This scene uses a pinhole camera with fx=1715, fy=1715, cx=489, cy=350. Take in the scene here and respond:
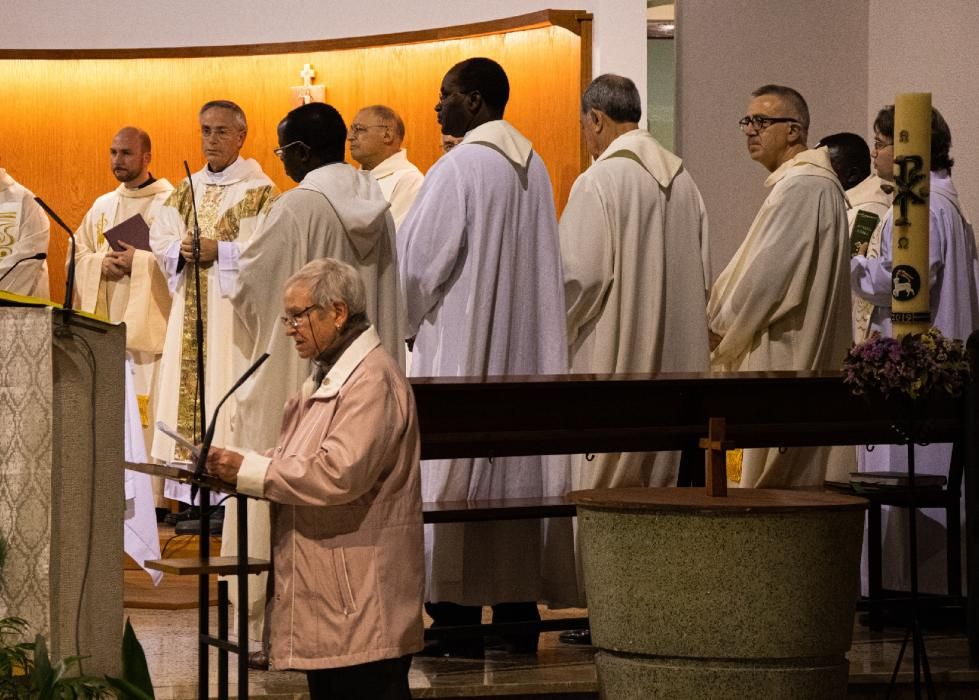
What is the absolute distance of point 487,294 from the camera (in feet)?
20.9

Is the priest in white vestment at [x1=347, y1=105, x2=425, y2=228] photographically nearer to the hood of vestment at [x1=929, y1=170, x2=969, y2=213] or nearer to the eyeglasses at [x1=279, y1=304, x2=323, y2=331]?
the hood of vestment at [x1=929, y1=170, x2=969, y2=213]

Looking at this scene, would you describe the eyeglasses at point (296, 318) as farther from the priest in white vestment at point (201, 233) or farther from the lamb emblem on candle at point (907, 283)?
the priest in white vestment at point (201, 233)

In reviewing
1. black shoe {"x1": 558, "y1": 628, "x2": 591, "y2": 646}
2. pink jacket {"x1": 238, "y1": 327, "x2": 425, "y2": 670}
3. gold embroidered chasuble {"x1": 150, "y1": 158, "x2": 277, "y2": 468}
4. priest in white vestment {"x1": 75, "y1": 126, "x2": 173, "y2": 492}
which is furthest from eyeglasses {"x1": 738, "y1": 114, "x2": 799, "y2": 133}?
priest in white vestment {"x1": 75, "y1": 126, "x2": 173, "y2": 492}

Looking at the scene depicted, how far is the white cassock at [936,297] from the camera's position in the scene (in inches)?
280

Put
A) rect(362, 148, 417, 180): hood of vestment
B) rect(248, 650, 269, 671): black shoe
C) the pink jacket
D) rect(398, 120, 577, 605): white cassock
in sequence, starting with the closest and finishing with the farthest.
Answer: the pink jacket → rect(248, 650, 269, 671): black shoe → rect(398, 120, 577, 605): white cassock → rect(362, 148, 417, 180): hood of vestment

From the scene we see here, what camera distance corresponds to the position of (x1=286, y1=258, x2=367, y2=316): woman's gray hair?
451cm

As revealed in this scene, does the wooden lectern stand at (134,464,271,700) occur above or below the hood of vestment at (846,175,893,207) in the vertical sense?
below

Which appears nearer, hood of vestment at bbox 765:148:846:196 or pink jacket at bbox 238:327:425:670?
pink jacket at bbox 238:327:425:670

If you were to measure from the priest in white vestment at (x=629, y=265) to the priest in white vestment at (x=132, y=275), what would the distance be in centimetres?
312

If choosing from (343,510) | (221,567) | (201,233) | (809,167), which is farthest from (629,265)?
(201,233)

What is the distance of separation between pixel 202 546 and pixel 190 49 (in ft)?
24.4

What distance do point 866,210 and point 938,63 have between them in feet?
3.81

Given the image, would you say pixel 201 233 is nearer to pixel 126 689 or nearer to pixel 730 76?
pixel 730 76

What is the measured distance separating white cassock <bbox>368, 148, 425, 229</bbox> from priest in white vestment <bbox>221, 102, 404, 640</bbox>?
253 centimetres
